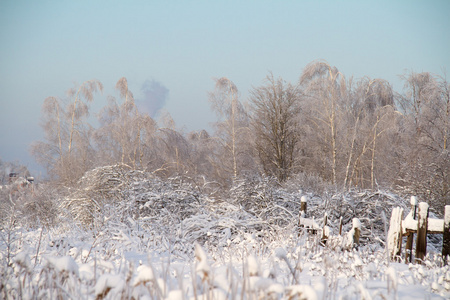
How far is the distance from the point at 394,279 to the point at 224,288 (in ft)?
3.39

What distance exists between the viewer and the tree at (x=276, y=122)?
17.1 metres

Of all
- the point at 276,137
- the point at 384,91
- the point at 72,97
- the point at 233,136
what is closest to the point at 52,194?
the point at 72,97

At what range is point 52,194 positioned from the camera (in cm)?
1684

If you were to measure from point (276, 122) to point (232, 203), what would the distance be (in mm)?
8311

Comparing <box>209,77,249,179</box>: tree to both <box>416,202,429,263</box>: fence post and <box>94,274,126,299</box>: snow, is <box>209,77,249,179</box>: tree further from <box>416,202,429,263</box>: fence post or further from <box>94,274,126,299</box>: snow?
<box>94,274,126,299</box>: snow

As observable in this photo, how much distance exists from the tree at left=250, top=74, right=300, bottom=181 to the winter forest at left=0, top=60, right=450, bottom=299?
0.07 meters

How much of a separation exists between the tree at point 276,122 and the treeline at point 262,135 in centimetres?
5

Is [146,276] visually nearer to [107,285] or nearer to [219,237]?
[107,285]

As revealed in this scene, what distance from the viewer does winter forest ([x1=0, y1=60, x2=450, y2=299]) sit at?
2.01m

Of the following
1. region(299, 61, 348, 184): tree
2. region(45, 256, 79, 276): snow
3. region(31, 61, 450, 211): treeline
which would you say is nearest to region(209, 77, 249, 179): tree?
region(31, 61, 450, 211): treeline

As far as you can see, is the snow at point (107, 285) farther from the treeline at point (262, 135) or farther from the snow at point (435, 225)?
the treeline at point (262, 135)

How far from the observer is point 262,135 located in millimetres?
17500

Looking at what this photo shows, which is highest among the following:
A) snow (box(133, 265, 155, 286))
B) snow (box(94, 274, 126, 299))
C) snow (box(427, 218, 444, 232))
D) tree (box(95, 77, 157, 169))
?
tree (box(95, 77, 157, 169))

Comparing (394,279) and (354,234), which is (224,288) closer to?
(394,279)
